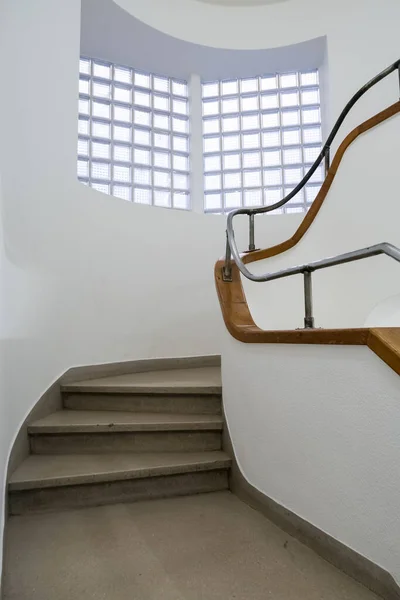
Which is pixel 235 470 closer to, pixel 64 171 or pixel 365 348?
pixel 365 348

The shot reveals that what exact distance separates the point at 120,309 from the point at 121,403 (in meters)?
0.95

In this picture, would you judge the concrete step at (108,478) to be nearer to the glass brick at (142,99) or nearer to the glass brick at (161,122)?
the glass brick at (161,122)

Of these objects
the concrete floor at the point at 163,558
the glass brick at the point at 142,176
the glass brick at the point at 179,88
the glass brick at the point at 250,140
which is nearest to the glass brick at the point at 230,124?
the glass brick at the point at 250,140

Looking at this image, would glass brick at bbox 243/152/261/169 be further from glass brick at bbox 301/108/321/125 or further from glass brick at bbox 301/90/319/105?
glass brick at bbox 301/90/319/105

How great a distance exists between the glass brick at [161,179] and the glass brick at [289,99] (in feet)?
5.26

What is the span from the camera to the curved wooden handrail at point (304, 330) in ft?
3.65

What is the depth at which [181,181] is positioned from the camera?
445cm

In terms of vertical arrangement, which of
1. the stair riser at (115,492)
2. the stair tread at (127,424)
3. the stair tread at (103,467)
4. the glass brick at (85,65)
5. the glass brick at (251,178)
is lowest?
the stair riser at (115,492)

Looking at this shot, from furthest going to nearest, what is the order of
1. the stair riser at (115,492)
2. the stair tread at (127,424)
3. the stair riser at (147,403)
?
the stair riser at (147,403), the stair tread at (127,424), the stair riser at (115,492)

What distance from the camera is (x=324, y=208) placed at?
2693 millimetres

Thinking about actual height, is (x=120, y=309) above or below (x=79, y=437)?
above

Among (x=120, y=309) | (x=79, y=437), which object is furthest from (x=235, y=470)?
(x=120, y=309)

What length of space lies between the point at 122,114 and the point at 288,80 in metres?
1.96

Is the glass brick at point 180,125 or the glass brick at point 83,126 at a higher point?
the glass brick at point 180,125
